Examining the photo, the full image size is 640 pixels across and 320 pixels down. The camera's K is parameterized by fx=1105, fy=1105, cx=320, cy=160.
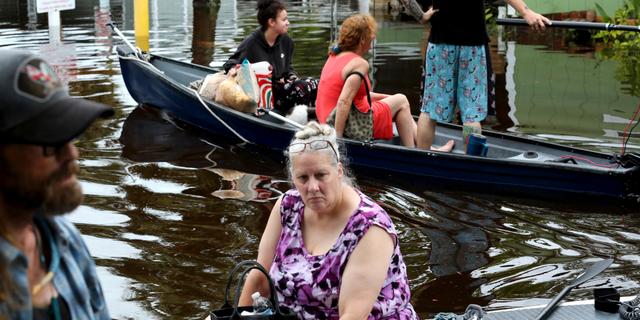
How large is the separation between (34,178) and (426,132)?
612cm

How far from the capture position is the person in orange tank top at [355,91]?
7270mm

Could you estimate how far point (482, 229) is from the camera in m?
6.39

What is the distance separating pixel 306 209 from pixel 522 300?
1.83m

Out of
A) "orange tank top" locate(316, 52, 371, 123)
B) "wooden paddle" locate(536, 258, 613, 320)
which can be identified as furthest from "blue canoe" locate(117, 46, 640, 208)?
"wooden paddle" locate(536, 258, 613, 320)

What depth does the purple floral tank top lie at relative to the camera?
11.3 feet

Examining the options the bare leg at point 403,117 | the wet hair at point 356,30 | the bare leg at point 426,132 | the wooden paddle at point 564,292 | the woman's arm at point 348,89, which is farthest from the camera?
the bare leg at point 403,117

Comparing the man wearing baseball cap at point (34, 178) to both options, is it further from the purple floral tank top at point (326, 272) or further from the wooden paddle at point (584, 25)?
the wooden paddle at point (584, 25)

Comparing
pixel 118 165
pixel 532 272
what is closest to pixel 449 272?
pixel 532 272

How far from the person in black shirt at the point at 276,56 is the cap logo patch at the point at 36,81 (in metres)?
6.97

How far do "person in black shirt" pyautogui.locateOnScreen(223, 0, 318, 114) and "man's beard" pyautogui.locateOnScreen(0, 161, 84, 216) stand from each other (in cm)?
697

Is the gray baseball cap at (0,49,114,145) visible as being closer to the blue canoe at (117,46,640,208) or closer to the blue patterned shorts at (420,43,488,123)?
the blue canoe at (117,46,640,208)

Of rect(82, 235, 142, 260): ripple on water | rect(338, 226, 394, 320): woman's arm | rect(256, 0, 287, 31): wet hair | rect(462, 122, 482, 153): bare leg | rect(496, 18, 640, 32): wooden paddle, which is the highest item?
rect(256, 0, 287, 31): wet hair

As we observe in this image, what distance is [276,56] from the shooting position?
901 centimetres

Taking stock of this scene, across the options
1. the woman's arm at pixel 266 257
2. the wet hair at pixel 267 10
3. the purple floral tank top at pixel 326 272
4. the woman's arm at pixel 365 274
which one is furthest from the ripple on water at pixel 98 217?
A: the woman's arm at pixel 365 274
